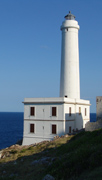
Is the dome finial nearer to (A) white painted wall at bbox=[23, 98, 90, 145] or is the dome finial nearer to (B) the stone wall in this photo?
(A) white painted wall at bbox=[23, 98, 90, 145]

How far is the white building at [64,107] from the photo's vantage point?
2980 centimetres

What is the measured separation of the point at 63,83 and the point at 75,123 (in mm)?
5525

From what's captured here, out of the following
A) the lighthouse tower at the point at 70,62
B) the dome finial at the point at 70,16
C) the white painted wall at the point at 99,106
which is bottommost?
the white painted wall at the point at 99,106

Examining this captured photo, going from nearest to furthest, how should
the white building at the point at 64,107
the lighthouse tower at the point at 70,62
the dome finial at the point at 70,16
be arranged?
the white building at the point at 64,107
the lighthouse tower at the point at 70,62
the dome finial at the point at 70,16

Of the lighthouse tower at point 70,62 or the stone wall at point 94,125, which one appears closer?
the stone wall at point 94,125

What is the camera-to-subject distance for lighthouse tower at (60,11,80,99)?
32.9 meters

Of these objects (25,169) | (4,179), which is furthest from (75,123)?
(4,179)

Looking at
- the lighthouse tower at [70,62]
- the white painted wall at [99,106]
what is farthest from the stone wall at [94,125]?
the lighthouse tower at [70,62]

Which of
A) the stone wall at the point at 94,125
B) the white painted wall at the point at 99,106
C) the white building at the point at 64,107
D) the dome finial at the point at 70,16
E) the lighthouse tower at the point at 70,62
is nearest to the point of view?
the stone wall at the point at 94,125

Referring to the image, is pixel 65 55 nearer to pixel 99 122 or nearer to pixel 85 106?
pixel 85 106

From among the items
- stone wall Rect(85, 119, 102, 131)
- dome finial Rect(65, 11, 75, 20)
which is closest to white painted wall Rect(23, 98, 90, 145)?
stone wall Rect(85, 119, 102, 131)

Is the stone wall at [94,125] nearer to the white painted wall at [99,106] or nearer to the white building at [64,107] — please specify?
the white painted wall at [99,106]

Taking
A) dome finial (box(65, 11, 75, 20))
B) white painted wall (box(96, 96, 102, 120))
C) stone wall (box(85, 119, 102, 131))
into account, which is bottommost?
stone wall (box(85, 119, 102, 131))

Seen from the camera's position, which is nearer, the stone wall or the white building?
the stone wall
